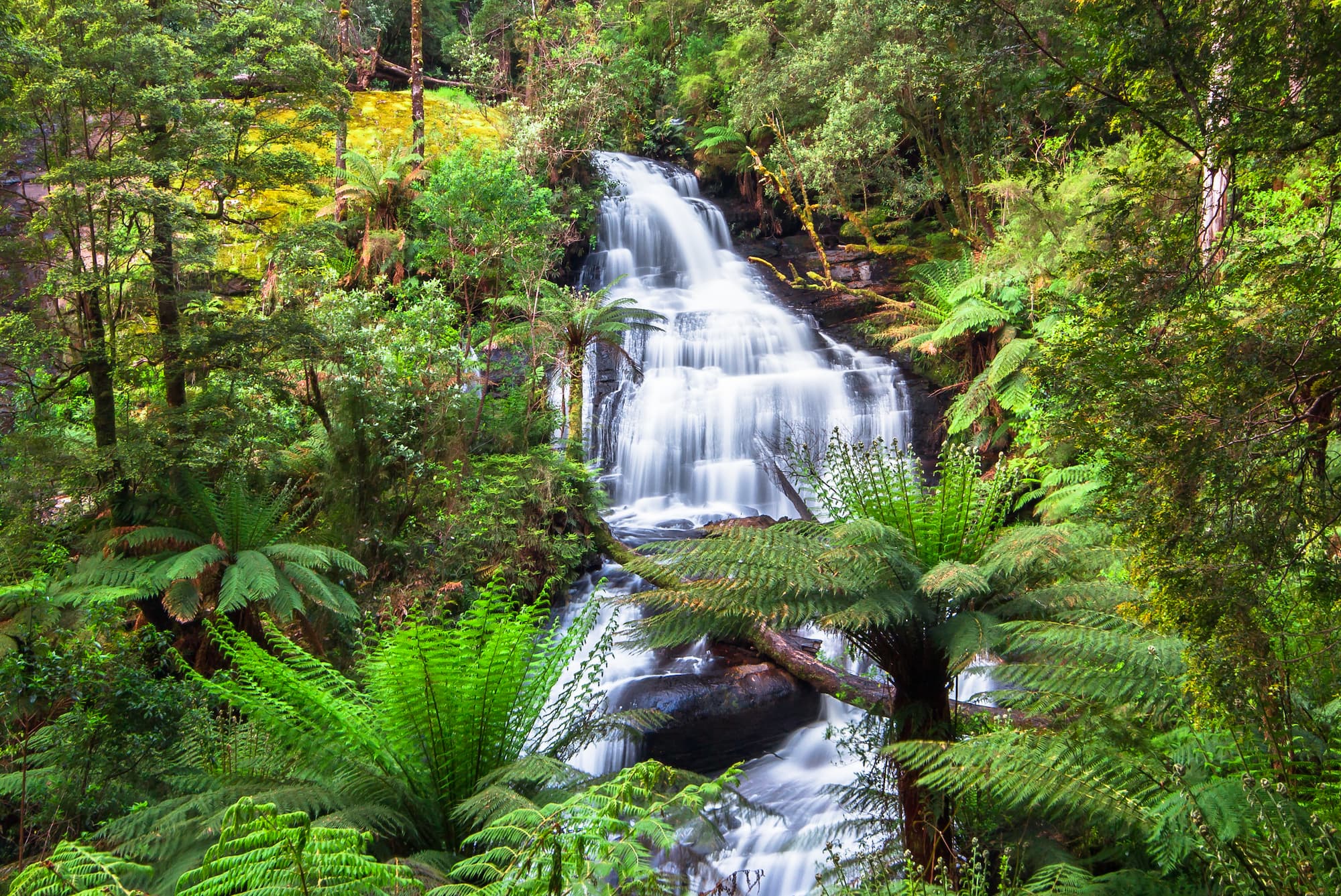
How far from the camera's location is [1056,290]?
29.0 ft

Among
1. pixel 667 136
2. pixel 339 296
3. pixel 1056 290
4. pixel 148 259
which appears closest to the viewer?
pixel 148 259

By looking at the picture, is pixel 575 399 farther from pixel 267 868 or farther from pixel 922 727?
pixel 267 868

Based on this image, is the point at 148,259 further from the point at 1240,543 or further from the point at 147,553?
the point at 1240,543

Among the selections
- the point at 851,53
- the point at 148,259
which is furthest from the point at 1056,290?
the point at 148,259

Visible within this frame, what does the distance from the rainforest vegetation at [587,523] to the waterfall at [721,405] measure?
32.2 inches

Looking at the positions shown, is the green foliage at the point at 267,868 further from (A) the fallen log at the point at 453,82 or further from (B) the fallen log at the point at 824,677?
(A) the fallen log at the point at 453,82

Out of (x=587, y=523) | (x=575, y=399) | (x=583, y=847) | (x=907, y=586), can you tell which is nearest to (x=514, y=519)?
(x=587, y=523)

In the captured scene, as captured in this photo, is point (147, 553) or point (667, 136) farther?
point (667, 136)

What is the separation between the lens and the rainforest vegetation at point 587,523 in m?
2.13

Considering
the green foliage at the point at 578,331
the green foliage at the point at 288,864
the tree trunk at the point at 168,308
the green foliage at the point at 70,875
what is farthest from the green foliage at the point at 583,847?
the green foliage at the point at 578,331

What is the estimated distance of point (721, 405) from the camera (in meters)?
11.9

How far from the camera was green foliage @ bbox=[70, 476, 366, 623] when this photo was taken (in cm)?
498

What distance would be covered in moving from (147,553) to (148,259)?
78.4 inches

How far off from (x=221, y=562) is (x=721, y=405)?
7.63 metres
